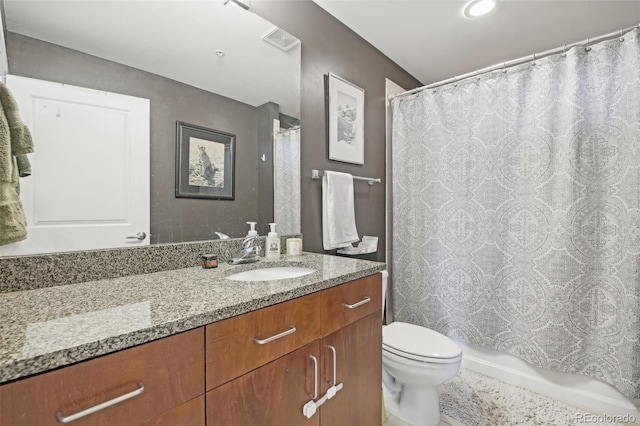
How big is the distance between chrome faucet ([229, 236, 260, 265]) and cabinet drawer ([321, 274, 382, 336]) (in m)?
0.47

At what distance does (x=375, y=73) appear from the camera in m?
2.16

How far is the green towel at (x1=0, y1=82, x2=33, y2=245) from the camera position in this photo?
2.52 ft

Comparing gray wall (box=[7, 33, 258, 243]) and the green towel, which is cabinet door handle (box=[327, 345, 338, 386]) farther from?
the green towel

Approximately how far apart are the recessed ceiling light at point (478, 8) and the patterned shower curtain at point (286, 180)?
1.25 meters

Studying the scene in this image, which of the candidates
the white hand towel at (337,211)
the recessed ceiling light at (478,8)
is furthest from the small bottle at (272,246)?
the recessed ceiling light at (478,8)

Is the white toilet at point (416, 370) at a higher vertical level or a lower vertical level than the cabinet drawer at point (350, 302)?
lower

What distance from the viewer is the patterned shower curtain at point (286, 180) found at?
1516mm

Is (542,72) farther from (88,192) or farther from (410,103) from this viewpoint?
(88,192)

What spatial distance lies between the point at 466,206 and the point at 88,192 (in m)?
2.00

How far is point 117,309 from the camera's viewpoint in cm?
67

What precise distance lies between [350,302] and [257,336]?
41cm

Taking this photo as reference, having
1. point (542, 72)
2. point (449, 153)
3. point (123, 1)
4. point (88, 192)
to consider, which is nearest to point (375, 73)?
point (449, 153)
